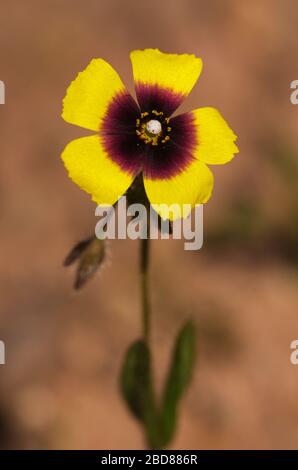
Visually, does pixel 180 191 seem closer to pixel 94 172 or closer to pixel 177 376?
pixel 94 172

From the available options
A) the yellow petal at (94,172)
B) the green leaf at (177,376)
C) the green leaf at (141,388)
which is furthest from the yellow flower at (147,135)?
the green leaf at (177,376)

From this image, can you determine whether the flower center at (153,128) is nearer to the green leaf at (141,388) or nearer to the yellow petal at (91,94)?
the yellow petal at (91,94)

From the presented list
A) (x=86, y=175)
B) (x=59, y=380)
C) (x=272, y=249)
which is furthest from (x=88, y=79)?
(x=272, y=249)

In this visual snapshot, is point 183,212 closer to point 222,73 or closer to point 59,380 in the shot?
point 59,380

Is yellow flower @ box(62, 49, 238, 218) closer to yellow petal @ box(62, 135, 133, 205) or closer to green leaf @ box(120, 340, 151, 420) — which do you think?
yellow petal @ box(62, 135, 133, 205)

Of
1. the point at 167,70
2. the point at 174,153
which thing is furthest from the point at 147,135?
the point at 167,70

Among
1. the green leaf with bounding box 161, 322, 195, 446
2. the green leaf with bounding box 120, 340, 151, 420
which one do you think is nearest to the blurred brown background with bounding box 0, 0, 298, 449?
the green leaf with bounding box 161, 322, 195, 446
